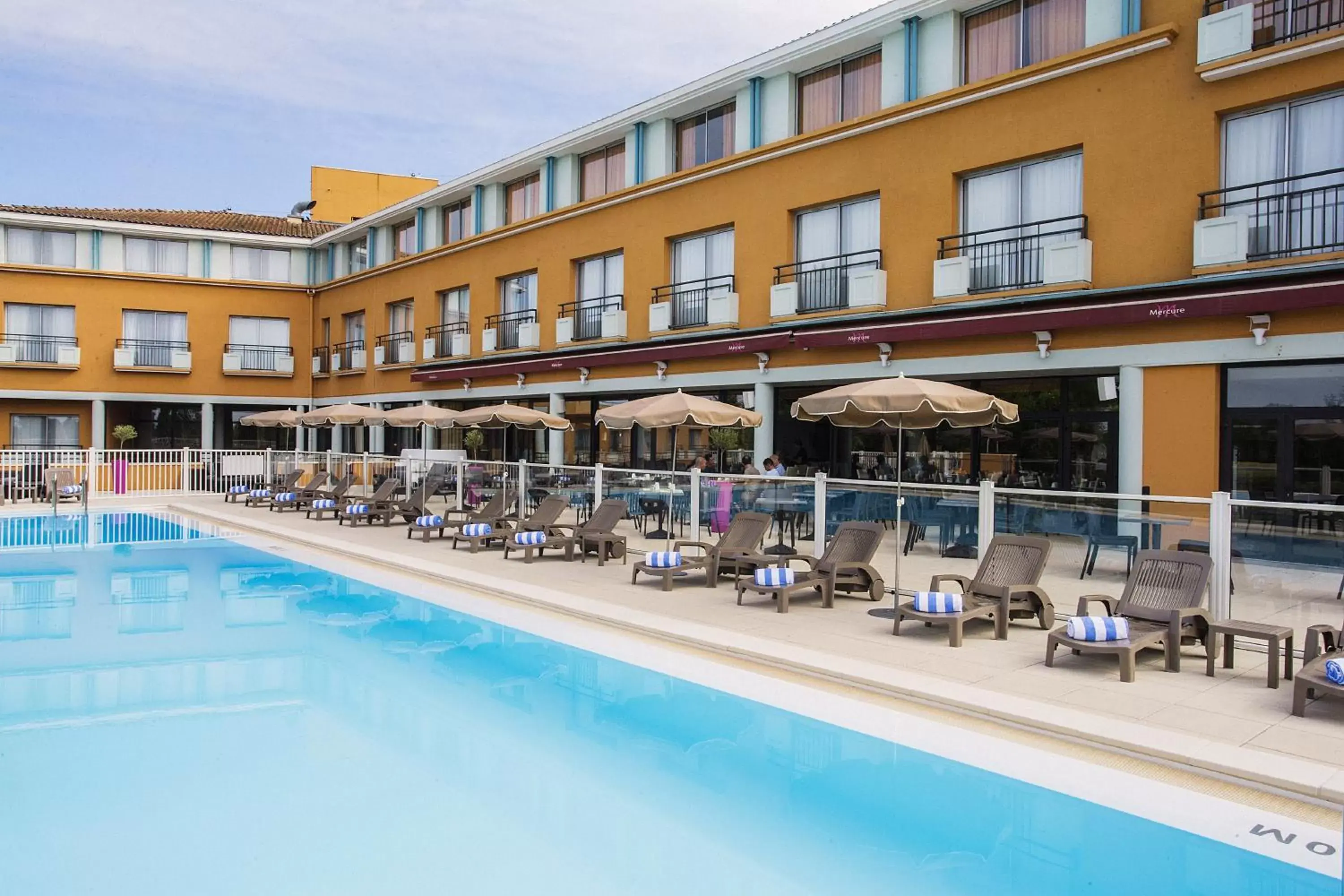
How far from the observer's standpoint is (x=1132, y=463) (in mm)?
14586

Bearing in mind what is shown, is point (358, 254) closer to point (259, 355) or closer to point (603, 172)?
point (259, 355)

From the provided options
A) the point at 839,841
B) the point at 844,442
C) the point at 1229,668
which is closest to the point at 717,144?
the point at 844,442

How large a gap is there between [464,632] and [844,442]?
1092 cm

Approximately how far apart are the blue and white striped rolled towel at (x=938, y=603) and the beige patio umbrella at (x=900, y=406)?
44cm

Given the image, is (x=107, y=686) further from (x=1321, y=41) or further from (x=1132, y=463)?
(x=1321, y=41)

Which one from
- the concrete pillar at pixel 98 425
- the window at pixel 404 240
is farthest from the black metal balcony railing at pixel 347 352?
the concrete pillar at pixel 98 425

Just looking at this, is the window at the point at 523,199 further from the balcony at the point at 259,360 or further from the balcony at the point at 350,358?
A: the balcony at the point at 259,360

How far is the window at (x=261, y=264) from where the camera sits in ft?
120

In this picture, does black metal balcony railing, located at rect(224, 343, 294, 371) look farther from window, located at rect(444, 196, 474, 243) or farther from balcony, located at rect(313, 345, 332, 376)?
window, located at rect(444, 196, 474, 243)

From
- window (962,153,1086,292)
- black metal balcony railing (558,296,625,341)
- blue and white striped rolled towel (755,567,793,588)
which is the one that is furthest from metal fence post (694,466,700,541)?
black metal balcony railing (558,296,625,341)

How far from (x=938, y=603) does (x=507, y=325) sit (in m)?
20.9

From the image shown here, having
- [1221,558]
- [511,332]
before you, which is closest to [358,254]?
[511,332]

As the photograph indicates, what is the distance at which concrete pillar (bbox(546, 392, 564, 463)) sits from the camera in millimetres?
25672

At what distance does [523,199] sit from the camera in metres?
27.8
